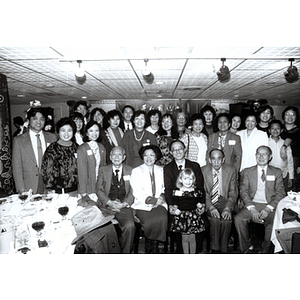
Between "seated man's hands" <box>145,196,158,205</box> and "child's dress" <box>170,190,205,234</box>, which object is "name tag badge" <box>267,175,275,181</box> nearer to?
"child's dress" <box>170,190,205,234</box>

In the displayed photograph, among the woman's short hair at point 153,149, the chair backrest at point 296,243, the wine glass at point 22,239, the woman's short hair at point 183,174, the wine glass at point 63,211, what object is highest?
the woman's short hair at point 153,149

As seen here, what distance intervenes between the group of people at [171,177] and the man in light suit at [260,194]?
1cm

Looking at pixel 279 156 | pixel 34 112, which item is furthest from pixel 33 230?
pixel 279 156

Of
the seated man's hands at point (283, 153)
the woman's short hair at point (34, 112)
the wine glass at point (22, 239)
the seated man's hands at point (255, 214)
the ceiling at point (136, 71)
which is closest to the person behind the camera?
the wine glass at point (22, 239)

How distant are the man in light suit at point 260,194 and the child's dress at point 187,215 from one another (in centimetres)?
55

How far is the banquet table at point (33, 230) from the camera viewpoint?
169 cm

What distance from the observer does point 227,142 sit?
3332 millimetres

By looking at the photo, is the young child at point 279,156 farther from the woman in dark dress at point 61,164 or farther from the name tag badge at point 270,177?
the woman in dark dress at point 61,164

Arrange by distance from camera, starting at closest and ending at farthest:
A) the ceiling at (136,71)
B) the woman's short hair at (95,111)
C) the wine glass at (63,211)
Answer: the wine glass at (63,211) < the ceiling at (136,71) < the woman's short hair at (95,111)

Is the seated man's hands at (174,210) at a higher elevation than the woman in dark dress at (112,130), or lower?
lower

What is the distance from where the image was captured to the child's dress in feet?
8.71

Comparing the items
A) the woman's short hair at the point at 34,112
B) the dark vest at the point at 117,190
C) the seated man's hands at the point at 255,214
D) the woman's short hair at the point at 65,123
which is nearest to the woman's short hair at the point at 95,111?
the woman's short hair at the point at 65,123

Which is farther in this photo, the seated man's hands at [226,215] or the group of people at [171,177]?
the seated man's hands at [226,215]
